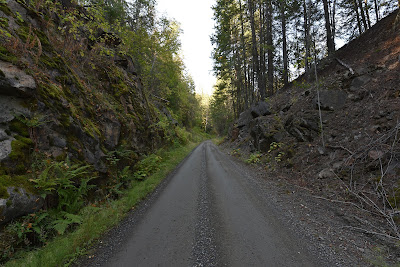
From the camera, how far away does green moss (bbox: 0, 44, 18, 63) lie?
13.5 feet

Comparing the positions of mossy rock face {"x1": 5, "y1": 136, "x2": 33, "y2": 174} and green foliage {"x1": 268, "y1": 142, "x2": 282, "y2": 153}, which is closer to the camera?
mossy rock face {"x1": 5, "y1": 136, "x2": 33, "y2": 174}

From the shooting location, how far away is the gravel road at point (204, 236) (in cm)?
275

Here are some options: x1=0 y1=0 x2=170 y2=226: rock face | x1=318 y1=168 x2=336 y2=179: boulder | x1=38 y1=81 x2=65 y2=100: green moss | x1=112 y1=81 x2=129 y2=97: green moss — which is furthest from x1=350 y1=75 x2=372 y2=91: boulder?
x1=38 y1=81 x2=65 y2=100: green moss

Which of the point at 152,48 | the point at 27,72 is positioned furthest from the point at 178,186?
the point at 152,48

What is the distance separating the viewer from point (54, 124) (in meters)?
4.56

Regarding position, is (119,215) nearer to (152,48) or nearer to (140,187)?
(140,187)

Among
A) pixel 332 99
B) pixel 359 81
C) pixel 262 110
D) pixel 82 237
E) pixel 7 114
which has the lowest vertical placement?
pixel 82 237

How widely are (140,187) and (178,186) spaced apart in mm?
1466

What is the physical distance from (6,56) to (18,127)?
6.63 ft

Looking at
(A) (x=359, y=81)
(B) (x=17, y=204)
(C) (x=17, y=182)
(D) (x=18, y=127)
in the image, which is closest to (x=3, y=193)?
(B) (x=17, y=204)

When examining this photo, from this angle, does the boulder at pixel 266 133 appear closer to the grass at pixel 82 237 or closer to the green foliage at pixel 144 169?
the green foliage at pixel 144 169

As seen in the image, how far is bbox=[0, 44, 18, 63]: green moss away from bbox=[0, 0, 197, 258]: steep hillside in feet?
0.06

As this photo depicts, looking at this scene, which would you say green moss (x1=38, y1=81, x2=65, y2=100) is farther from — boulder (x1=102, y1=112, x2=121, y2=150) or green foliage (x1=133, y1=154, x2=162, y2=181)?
green foliage (x1=133, y1=154, x2=162, y2=181)

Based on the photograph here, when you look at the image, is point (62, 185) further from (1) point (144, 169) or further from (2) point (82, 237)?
(1) point (144, 169)
